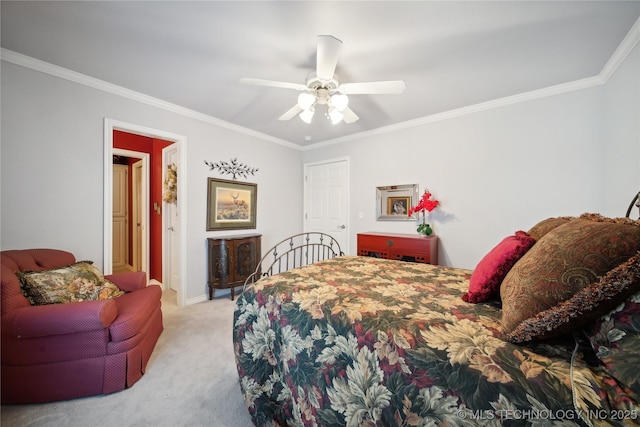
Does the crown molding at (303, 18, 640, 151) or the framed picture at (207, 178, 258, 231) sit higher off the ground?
the crown molding at (303, 18, 640, 151)

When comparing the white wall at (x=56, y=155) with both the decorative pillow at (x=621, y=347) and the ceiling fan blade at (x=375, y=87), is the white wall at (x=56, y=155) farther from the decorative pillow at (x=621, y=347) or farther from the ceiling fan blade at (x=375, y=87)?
the decorative pillow at (x=621, y=347)

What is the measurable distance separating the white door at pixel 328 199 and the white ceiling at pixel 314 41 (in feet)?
6.32

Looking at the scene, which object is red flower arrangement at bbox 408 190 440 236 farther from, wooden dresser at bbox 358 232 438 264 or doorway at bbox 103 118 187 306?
doorway at bbox 103 118 187 306

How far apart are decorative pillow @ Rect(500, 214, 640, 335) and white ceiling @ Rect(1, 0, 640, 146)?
1602mm

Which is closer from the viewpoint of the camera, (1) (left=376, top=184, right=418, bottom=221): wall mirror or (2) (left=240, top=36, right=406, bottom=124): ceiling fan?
(2) (left=240, top=36, right=406, bottom=124): ceiling fan

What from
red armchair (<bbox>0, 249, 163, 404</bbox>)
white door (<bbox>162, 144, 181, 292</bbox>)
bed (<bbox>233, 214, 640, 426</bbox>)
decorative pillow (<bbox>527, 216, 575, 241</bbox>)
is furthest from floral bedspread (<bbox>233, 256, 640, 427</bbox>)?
white door (<bbox>162, 144, 181, 292</bbox>)

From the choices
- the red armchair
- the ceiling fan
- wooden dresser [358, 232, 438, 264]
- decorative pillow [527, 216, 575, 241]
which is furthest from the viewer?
wooden dresser [358, 232, 438, 264]

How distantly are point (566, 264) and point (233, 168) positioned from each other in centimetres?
382

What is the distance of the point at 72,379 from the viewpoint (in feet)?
5.16

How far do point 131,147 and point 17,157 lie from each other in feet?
6.89

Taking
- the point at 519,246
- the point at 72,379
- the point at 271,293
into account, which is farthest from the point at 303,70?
the point at 72,379

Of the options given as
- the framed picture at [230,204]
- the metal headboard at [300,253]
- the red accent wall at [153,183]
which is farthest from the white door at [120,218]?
the metal headboard at [300,253]

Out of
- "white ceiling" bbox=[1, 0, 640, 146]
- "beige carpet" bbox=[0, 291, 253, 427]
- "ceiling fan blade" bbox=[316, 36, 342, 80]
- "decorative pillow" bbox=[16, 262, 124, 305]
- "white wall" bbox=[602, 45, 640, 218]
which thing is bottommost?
"beige carpet" bbox=[0, 291, 253, 427]

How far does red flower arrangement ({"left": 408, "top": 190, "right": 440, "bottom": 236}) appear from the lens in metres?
3.21
